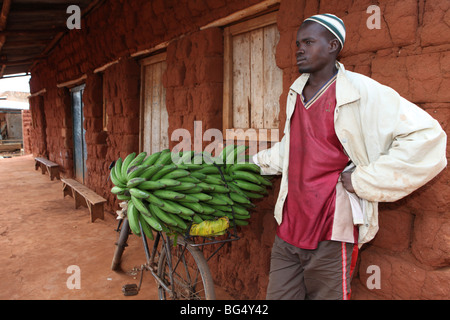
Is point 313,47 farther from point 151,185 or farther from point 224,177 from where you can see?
point 151,185

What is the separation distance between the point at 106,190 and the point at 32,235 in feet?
5.24

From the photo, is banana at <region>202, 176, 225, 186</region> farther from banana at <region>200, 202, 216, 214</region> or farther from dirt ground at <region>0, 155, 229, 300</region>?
dirt ground at <region>0, 155, 229, 300</region>

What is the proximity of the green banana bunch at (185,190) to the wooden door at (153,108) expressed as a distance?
2.46 m

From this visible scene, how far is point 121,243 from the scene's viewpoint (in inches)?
144

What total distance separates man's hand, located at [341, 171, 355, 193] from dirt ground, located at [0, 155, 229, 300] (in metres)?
2.18

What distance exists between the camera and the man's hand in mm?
1632

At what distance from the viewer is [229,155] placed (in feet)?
8.10

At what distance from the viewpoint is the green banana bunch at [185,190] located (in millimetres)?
1927

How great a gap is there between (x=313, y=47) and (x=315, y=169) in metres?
0.65

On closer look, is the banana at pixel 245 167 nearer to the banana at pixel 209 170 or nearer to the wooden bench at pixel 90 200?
the banana at pixel 209 170

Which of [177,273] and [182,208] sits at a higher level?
[182,208]

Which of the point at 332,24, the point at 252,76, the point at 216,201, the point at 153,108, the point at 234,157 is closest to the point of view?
the point at 332,24

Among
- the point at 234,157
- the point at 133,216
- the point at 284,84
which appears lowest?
the point at 133,216

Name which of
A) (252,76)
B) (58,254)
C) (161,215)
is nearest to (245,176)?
(161,215)
